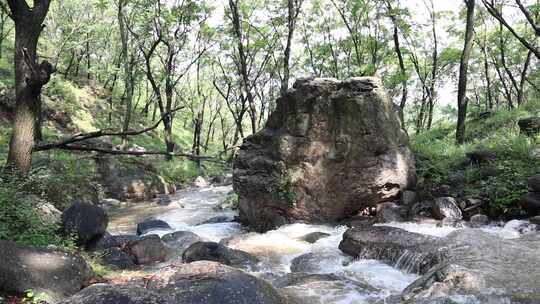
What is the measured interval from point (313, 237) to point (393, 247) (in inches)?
121

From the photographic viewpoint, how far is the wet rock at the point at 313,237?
36.8 feet

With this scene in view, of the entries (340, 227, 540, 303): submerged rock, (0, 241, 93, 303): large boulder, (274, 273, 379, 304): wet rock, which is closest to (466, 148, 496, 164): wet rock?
(340, 227, 540, 303): submerged rock

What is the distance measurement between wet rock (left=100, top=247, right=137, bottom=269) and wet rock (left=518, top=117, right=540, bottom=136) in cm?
1314

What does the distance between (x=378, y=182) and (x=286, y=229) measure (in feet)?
10.9

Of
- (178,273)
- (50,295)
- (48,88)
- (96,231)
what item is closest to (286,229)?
(96,231)

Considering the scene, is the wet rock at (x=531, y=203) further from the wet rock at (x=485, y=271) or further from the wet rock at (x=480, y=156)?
the wet rock at (x=480, y=156)

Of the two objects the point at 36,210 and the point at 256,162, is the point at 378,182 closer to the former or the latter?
the point at 256,162

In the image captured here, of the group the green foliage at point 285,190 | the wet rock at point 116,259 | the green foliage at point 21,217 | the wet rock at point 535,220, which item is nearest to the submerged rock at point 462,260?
the wet rock at point 535,220

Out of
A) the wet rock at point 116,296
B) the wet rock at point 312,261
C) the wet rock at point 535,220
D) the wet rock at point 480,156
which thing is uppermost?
the wet rock at point 480,156

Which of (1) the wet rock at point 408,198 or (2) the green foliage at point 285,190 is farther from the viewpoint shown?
(2) the green foliage at point 285,190

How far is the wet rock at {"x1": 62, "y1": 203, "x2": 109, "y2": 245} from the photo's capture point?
8.95 m

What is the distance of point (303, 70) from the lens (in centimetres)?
4181

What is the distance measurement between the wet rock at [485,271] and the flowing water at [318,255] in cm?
83

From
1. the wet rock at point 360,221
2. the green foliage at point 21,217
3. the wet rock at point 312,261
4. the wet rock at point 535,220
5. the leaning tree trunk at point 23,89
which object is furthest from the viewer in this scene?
the wet rock at point 360,221
